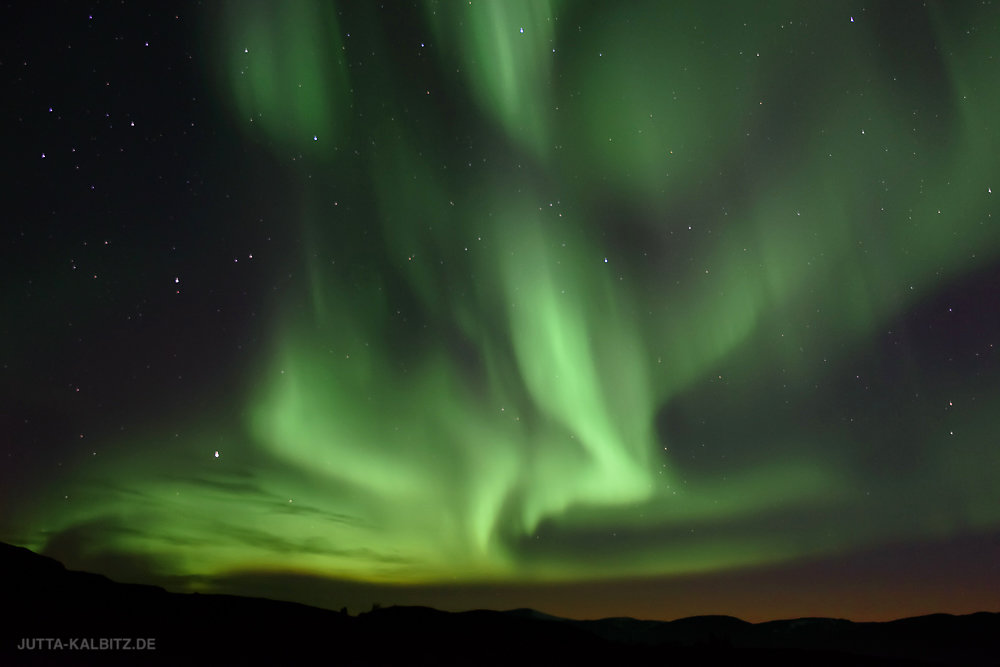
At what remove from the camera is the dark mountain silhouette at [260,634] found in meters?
19.2

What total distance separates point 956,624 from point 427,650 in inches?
3284

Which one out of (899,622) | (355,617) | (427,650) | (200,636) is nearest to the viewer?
(200,636)

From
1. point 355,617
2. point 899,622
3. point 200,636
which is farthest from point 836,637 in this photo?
point 200,636

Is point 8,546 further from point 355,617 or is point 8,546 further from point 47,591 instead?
point 355,617

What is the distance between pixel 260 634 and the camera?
83.8ft

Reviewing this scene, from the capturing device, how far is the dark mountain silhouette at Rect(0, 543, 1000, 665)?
63.2ft

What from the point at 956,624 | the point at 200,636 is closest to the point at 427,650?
the point at 200,636

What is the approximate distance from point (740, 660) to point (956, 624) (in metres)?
64.5

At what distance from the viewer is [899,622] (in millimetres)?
86250

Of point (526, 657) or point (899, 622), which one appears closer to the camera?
point (526, 657)

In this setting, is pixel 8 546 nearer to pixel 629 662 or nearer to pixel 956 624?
pixel 629 662

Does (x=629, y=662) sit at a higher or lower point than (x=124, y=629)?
lower

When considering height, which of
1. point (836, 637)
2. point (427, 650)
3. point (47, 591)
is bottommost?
point (836, 637)

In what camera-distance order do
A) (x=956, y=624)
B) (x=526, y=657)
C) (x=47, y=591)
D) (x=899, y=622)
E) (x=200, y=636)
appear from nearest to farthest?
(x=200, y=636), (x=526, y=657), (x=47, y=591), (x=956, y=624), (x=899, y=622)
